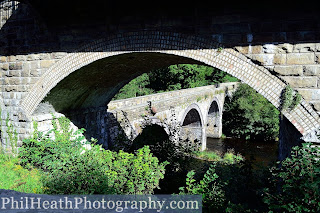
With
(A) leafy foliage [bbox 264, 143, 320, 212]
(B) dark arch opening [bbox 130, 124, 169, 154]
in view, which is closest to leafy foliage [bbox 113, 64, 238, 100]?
(B) dark arch opening [bbox 130, 124, 169, 154]

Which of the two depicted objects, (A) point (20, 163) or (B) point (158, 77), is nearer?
(A) point (20, 163)

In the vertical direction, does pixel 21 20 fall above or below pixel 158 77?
below

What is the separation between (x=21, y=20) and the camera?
6.10m

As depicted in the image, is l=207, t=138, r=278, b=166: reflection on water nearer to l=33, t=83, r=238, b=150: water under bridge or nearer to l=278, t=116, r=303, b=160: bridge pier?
l=33, t=83, r=238, b=150: water under bridge

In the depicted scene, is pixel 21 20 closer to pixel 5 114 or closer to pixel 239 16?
pixel 5 114

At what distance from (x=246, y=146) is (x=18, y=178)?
65.7ft

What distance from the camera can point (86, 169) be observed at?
4727mm

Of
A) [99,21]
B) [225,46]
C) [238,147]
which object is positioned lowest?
[238,147]

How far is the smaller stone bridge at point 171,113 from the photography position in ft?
29.8

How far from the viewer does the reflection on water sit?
63.2 feet

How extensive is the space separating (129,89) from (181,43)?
22.2 meters

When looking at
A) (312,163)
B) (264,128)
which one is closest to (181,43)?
(312,163)

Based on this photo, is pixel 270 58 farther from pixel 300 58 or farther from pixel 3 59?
pixel 3 59

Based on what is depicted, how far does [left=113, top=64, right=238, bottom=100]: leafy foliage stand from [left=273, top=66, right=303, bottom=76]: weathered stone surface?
22324 millimetres
